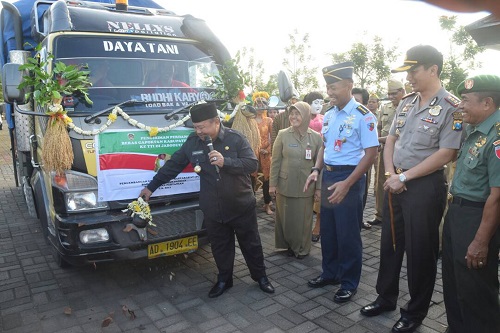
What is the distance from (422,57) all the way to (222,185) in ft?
6.20

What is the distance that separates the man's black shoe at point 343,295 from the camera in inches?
137

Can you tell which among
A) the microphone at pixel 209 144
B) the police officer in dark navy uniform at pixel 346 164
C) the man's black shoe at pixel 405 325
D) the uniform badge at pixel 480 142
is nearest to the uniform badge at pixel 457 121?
the uniform badge at pixel 480 142

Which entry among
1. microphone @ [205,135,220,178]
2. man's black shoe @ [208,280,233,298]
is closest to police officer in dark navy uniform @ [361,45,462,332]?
microphone @ [205,135,220,178]

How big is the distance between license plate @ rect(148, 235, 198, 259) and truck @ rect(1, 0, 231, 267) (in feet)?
0.03

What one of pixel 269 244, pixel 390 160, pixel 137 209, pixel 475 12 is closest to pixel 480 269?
pixel 390 160

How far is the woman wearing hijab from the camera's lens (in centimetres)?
450

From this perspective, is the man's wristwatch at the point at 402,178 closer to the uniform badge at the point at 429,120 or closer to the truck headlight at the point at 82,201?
the uniform badge at the point at 429,120

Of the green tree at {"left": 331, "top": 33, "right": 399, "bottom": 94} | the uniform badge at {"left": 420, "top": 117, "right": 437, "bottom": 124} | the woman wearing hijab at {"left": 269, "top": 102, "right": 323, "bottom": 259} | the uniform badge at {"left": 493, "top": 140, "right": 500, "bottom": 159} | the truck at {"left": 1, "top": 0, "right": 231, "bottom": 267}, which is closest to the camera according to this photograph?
the uniform badge at {"left": 493, "top": 140, "right": 500, "bottom": 159}

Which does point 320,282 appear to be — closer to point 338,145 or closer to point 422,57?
point 338,145

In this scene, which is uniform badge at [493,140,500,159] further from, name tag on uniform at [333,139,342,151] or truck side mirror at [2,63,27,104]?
truck side mirror at [2,63,27,104]

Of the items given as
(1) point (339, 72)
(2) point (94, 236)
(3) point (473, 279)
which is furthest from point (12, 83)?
(3) point (473, 279)

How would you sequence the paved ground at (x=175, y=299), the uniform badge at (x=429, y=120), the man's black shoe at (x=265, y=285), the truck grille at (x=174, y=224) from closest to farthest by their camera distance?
the uniform badge at (x=429, y=120)
the paved ground at (x=175, y=299)
the truck grille at (x=174, y=224)
the man's black shoe at (x=265, y=285)

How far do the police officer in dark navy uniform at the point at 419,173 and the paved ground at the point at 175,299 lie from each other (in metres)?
0.48

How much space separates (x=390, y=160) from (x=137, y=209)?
85.8 inches
